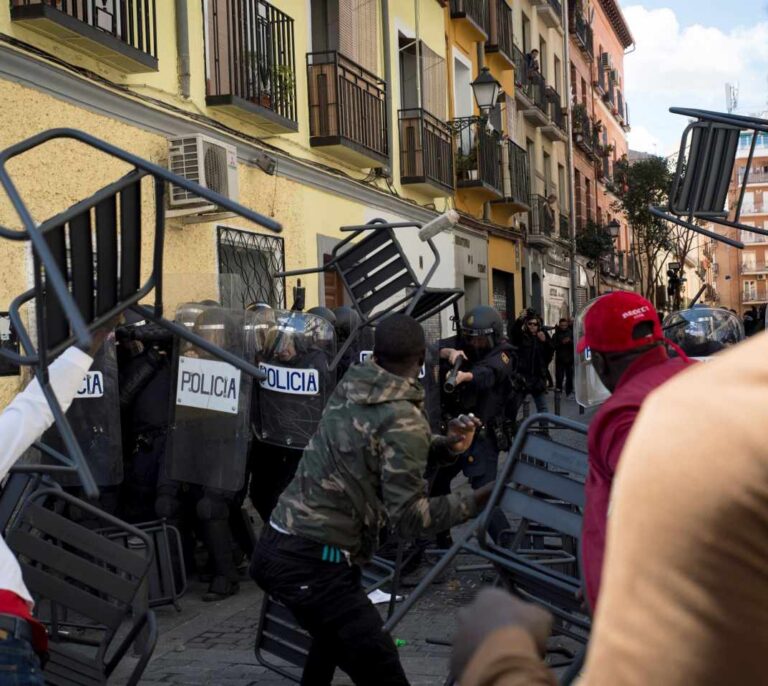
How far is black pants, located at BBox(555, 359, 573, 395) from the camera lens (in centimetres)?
2288

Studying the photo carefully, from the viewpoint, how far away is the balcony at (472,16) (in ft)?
67.4

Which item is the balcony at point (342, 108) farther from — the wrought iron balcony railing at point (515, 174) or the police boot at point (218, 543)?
the wrought iron balcony railing at point (515, 174)

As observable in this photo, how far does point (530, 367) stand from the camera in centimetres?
1722

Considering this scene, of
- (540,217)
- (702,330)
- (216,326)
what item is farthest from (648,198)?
(216,326)

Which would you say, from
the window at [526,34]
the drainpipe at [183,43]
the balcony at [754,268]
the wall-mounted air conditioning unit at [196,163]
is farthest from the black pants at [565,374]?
the balcony at [754,268]

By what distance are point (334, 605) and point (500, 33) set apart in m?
21.4

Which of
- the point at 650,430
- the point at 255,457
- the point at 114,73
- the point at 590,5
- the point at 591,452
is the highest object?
the point at 590,5

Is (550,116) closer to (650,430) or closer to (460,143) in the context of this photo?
(460,143)

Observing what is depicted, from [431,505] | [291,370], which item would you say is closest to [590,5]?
[291,370]

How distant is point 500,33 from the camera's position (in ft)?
78.5

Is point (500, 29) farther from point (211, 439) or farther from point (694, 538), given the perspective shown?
point (694, 538)

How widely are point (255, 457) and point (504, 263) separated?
17990 millimetres

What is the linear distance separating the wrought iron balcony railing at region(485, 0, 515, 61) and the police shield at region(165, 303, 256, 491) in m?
17.4

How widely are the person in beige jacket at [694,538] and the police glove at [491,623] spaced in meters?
0.32
